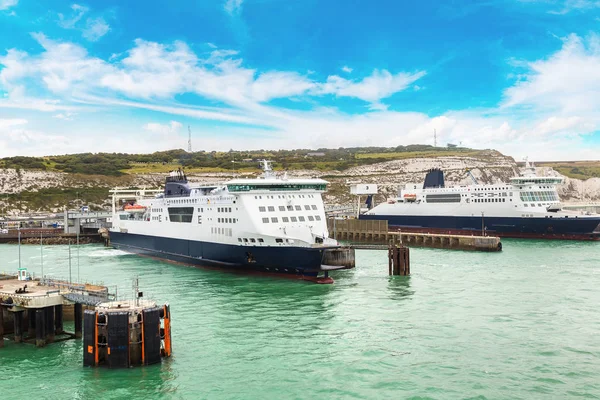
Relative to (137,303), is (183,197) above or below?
above

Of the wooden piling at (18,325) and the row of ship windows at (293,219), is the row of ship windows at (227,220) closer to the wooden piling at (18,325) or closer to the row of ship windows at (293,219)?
the row of ship windows at (293,219)

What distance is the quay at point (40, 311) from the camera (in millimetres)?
19719

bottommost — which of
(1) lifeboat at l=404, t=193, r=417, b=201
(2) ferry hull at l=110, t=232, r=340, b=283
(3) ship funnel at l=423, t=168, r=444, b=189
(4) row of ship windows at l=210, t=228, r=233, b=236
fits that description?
(2) ferry hull at l=110, t=232, r=340, b=283

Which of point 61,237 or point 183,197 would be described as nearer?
point 183,197

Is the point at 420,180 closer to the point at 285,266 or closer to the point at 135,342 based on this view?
the point at 285,266

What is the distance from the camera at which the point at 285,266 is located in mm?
31984

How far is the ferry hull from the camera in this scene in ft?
102

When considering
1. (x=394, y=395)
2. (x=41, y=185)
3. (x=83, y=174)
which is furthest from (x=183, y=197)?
(x=83, y=174)

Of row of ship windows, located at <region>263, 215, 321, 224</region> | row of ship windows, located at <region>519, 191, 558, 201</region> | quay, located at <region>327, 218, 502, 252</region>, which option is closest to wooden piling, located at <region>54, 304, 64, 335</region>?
row of ship windows, located at <region>263, 215, 321, 224</region>

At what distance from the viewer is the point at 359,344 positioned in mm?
19344

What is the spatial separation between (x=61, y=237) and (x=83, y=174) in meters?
50.7

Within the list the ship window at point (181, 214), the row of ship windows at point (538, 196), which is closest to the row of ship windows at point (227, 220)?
the ship window at point (181, 214)

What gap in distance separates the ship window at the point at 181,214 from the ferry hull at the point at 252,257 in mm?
1614

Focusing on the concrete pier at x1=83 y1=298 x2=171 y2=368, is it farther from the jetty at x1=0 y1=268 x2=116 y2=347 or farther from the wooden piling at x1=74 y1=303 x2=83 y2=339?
the wooden piling at x1=74 y1=303 x2=83 y2=339
